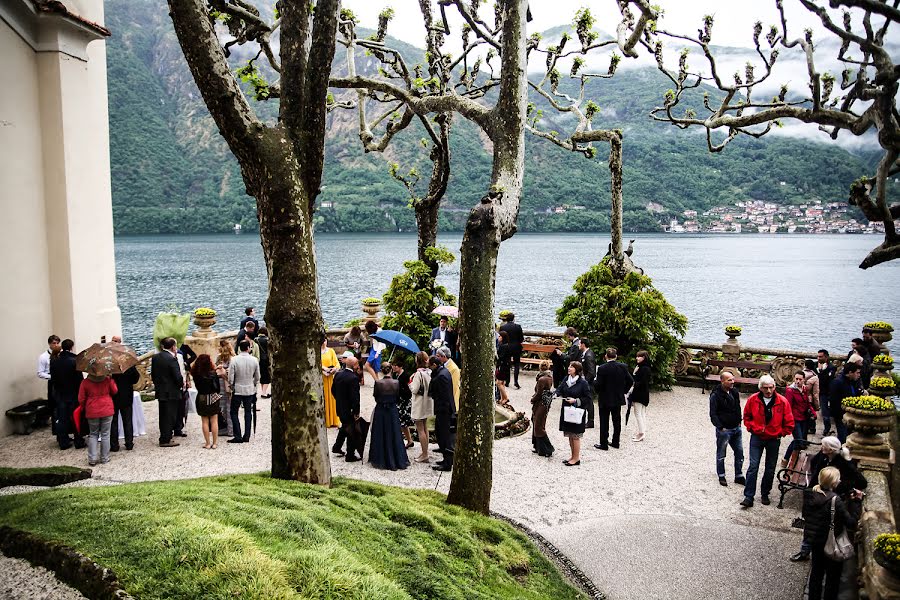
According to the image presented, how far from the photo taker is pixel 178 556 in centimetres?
453

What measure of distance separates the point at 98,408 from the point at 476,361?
6546mm

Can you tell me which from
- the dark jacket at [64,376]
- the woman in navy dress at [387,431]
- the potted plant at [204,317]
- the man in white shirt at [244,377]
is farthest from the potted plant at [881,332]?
the dark jacket at [64,376]

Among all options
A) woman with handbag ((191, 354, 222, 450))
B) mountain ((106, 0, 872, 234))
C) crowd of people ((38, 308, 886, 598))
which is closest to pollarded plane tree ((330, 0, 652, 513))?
crowd of people ((38, 308, 886, 598))

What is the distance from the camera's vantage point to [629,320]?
659 inches

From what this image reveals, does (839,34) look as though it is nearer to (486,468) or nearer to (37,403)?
(486,468)

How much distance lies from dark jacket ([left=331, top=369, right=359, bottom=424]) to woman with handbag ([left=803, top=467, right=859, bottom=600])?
653 cm

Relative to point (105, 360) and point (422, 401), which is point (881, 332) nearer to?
point (422, 401)

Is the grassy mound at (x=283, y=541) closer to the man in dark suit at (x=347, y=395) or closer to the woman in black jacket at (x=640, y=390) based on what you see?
the man in dark suit at (x=347, y=395)

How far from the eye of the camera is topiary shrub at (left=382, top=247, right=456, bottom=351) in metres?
16.2

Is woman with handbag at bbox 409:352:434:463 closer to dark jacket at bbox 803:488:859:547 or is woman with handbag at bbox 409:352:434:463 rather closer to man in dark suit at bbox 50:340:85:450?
man in dark suit at bbox 50:340:85:450

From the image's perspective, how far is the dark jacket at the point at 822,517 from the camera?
679 cm

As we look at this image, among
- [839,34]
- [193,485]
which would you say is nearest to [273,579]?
[193,485]

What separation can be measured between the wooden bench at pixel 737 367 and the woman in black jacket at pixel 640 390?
4780 mm

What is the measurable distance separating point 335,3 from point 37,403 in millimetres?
9914
